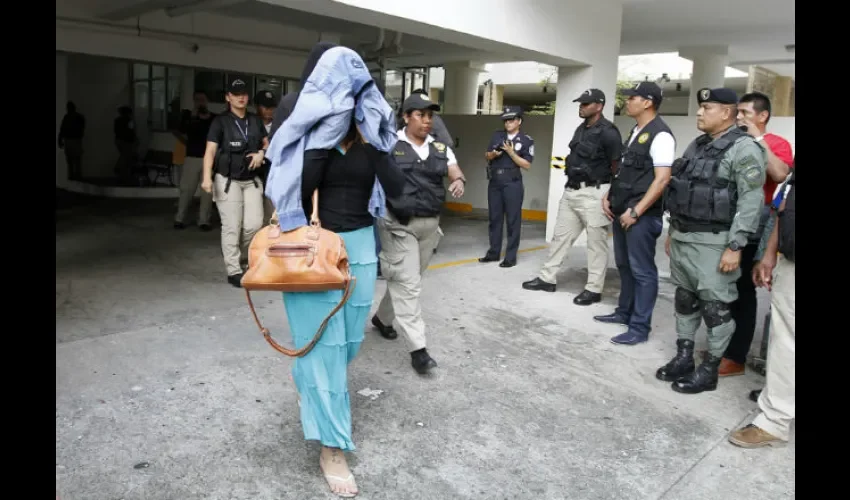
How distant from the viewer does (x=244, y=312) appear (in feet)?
16.4

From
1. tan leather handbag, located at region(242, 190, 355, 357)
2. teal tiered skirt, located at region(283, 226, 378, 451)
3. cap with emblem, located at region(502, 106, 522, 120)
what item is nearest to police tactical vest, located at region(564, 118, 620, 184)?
cap with emblem, located at region(502, 106, 522, 120)

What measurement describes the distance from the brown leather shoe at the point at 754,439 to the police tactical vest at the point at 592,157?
288 cm

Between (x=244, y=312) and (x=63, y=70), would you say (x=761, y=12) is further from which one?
(x=63, y=70)

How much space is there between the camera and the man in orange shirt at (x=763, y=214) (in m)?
3.85

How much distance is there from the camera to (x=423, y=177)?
4078 mm

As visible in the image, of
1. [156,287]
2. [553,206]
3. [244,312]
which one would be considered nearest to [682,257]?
[244,312]

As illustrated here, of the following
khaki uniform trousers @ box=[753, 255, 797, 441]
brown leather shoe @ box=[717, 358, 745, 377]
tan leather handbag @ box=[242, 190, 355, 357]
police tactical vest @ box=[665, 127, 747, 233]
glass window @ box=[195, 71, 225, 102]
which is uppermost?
glass window @ box=[195, 71, 225, 102]

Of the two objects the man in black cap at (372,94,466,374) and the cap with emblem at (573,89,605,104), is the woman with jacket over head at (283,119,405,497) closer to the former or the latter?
the man in black cap at (372,94,466,374)

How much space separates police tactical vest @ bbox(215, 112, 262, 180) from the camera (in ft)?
18.5

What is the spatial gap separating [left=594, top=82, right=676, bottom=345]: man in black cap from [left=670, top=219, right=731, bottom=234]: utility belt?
635 millimetres

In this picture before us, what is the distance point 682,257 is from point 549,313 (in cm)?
177
